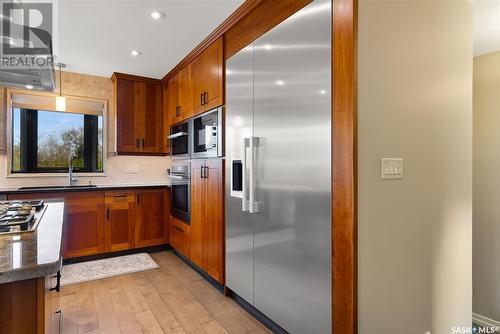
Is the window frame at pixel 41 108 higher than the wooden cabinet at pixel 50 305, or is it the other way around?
the window frame at pixel 41 108

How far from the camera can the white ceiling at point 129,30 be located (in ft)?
7.52

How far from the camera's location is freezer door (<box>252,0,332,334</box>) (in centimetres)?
162

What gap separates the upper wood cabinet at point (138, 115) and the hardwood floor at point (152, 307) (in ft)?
5.94

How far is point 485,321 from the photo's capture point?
258 centimetres

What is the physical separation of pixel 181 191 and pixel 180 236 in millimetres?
580

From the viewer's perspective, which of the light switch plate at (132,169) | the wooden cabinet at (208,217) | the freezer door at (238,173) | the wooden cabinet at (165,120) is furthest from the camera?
the light switch plate at (132,169)

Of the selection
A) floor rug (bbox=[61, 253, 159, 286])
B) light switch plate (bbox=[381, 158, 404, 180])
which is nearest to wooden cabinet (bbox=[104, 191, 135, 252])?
floor rug (bbox=[61, 253, 159, 286])

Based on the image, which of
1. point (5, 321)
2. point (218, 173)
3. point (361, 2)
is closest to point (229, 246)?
point (218, 173)

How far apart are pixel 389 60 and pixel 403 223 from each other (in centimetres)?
94

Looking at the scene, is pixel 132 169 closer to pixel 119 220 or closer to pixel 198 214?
pixel 119 220

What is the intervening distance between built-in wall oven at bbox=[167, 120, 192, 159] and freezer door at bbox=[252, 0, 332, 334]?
4.66ft

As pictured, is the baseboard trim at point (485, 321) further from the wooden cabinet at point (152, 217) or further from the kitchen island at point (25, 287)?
the wooden cabinet at point (152, 217)

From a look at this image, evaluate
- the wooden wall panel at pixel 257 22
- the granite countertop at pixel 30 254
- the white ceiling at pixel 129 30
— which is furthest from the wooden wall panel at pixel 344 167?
the granite countertop at pixel 30 254

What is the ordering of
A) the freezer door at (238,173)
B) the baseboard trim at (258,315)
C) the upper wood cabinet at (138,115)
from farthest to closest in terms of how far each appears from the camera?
the upper wood cabinet at (138,115), the freezer door at (238,173), the baseboard trim at (258,315)
